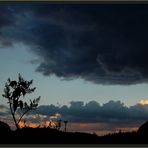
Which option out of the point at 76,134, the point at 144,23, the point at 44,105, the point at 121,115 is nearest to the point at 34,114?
the point at 44,105

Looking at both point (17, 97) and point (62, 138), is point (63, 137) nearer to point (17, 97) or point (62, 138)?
point (62, 138)

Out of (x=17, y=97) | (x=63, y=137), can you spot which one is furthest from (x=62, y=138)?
(x=17, y=97)

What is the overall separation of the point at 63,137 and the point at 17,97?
92 centimetres

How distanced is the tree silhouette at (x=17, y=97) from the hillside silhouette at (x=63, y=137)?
18cm

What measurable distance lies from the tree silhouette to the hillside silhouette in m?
0.18

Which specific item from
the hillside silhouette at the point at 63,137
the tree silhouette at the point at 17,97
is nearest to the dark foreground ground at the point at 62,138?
→ the hillside silhouette at the point at 63,137

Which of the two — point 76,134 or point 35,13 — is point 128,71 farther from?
point 35,13

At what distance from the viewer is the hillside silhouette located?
6.35 meters

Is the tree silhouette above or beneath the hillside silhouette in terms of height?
above

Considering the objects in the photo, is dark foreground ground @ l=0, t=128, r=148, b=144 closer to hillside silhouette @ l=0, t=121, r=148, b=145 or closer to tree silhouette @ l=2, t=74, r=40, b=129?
hillside silhouette @ l=0, t=121, r=148, b=145

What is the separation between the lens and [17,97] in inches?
253

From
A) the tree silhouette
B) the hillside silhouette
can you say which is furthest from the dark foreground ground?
the tree silhouette

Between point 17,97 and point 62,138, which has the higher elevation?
point 17,97

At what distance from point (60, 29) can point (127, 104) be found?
5.00 feet
